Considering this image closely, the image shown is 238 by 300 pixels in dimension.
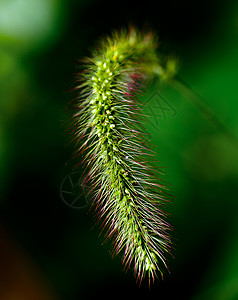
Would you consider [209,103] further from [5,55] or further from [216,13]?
[5,55]

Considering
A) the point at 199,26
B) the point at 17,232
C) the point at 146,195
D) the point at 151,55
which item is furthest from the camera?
the point at 17,232

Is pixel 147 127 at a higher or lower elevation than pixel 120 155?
higher

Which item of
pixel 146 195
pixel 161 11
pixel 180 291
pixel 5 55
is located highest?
pixel 161 11

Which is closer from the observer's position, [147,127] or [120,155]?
[120,155]

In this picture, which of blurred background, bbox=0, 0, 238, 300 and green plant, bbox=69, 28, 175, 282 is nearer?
Answer: green plant, bbox=69, 28, 175, 282

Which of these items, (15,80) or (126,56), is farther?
(15,80)

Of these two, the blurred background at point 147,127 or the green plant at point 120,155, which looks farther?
the blurred background at point 147,127

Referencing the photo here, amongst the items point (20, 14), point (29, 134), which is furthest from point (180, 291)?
point (20, 14)

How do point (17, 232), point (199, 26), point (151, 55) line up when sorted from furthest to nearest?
point (17, 232)
point (199, 26)
point (151, 55)
